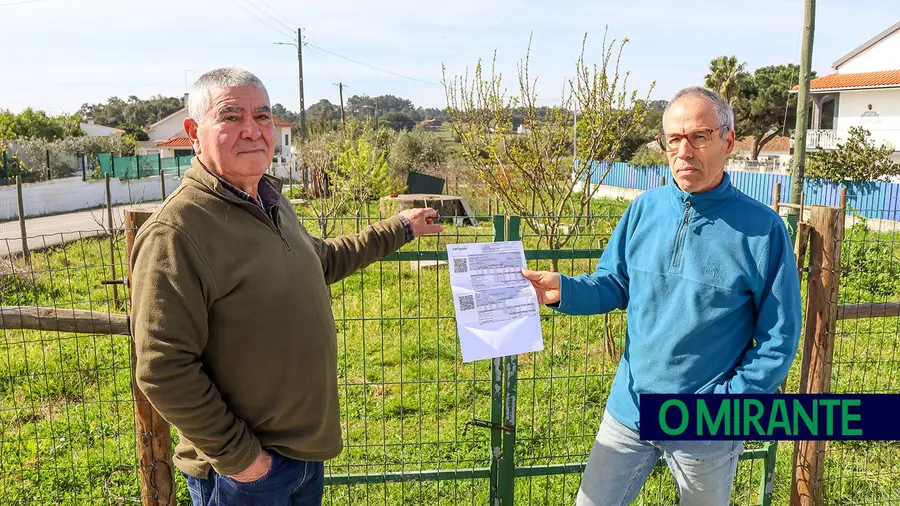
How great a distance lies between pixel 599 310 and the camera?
2.65 m

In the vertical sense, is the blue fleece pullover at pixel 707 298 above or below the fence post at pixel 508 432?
above

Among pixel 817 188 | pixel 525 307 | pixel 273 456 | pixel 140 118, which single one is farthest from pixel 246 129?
pixel 140 118

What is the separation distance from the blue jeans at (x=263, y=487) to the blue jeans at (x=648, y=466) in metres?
1.06

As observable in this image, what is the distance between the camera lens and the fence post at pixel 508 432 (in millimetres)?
3201

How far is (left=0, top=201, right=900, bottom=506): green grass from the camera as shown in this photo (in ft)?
12.4

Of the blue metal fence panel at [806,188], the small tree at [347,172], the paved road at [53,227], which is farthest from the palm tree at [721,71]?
the paved road at [53,227]

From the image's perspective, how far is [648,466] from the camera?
2.48 meters

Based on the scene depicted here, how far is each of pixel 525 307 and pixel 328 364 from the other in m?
0.92

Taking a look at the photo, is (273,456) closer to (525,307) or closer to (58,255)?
(525,307)

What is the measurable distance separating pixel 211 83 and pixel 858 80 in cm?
3724

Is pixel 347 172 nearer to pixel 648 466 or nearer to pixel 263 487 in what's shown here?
pixel 648 466

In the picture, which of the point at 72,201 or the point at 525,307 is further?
the point at 72,201

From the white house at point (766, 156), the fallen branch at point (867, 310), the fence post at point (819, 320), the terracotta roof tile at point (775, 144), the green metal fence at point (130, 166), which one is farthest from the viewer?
the terracotta roof tile at point (775, 144)

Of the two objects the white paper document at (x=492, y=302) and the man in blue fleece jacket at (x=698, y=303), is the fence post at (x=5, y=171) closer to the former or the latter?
the white paper document at (x=492, y=302)
